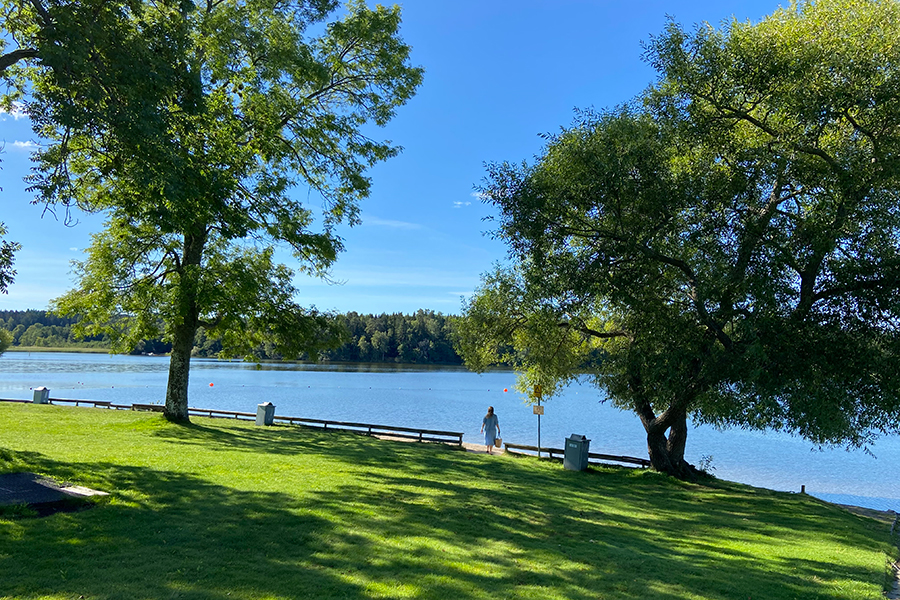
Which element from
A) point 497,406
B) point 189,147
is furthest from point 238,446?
point 497,406

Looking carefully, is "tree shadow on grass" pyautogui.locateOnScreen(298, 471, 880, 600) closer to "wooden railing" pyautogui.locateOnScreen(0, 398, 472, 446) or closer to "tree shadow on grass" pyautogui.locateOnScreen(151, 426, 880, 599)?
"tree shadow on grass" pyautogui.locateOnScreen(151, 426, 880, 599)

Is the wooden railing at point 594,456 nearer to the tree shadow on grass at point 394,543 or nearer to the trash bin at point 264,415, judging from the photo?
the tree shadow on grass at point 394,543

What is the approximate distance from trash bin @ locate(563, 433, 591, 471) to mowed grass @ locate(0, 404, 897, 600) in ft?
6.78

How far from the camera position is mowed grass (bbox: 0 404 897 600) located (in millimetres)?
5422

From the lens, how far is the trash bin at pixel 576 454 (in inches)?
642

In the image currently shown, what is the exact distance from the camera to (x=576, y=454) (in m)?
16.3

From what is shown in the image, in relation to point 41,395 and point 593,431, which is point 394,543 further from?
point 593,431

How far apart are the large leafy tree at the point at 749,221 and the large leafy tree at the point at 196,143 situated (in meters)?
7.10

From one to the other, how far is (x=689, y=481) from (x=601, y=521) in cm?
768

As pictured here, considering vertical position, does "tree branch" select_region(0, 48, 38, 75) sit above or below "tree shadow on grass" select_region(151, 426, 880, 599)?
above

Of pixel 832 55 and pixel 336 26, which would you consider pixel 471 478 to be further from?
pixel 336 26

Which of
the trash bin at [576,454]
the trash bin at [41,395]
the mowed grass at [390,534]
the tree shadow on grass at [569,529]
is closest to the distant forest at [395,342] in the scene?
the trash bin at [41,395]

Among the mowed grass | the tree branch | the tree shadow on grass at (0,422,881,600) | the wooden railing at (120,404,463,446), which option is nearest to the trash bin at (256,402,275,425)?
the wooden railing at (120,404,463,446)

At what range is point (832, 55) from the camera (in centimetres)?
1086
